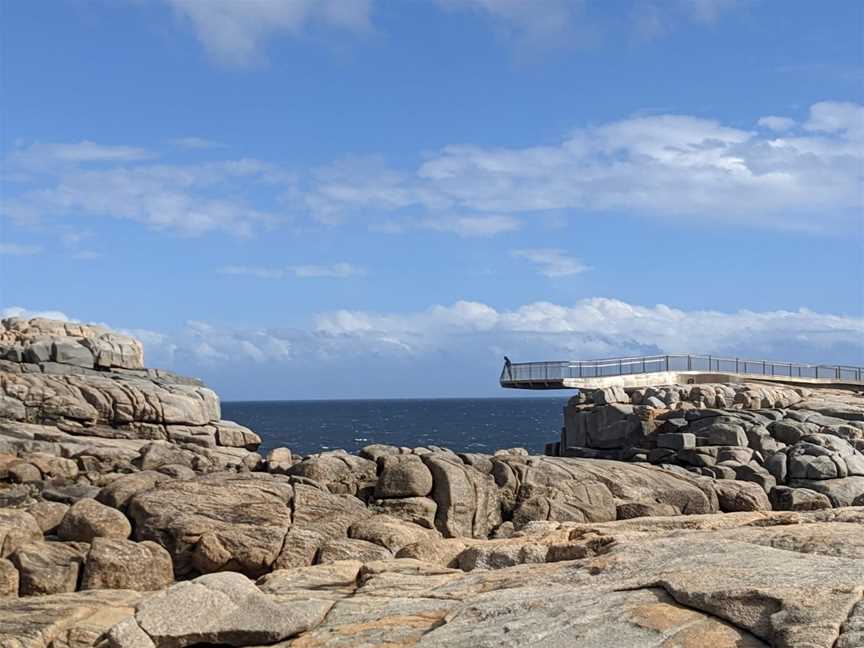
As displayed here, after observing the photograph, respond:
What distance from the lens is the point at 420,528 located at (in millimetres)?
20875

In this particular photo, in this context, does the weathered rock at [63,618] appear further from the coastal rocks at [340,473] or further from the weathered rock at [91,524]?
the coastal rocks at [340,473]

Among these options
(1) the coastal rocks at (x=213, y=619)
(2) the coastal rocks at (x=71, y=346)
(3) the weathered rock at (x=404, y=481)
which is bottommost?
(1) the coastal rocks at (x=213, y=619)

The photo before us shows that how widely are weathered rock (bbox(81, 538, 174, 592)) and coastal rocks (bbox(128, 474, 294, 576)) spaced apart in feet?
3.82

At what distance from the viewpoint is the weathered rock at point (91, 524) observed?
18.5 meters

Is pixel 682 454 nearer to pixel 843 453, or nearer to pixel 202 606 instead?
pixel 843 453

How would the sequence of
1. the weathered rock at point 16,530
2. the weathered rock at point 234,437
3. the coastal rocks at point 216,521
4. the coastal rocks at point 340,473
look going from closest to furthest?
the weathered rock at point 16,530, the coastal rocks at point 216,521, the coastal rocks at point 340,473, the weathered rock at point 234,437

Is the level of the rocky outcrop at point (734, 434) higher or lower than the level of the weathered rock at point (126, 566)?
higher

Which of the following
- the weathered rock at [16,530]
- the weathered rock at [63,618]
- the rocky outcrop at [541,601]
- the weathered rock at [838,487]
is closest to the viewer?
the rocky outcrop at [541,601]

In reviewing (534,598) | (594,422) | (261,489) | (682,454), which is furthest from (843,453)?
(534,598)

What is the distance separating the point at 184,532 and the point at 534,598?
33.7 ft

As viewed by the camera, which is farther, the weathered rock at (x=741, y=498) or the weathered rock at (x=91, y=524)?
the weathered rock at (x=741, y=498)

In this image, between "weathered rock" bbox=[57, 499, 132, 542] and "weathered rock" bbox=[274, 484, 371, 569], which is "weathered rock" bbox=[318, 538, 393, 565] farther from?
"weathered rock" bbox=[57, 499, 132, 542]

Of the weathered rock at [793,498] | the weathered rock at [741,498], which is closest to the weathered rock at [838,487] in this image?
the weathered rock at [793,498]

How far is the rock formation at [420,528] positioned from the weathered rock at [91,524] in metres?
0.05
